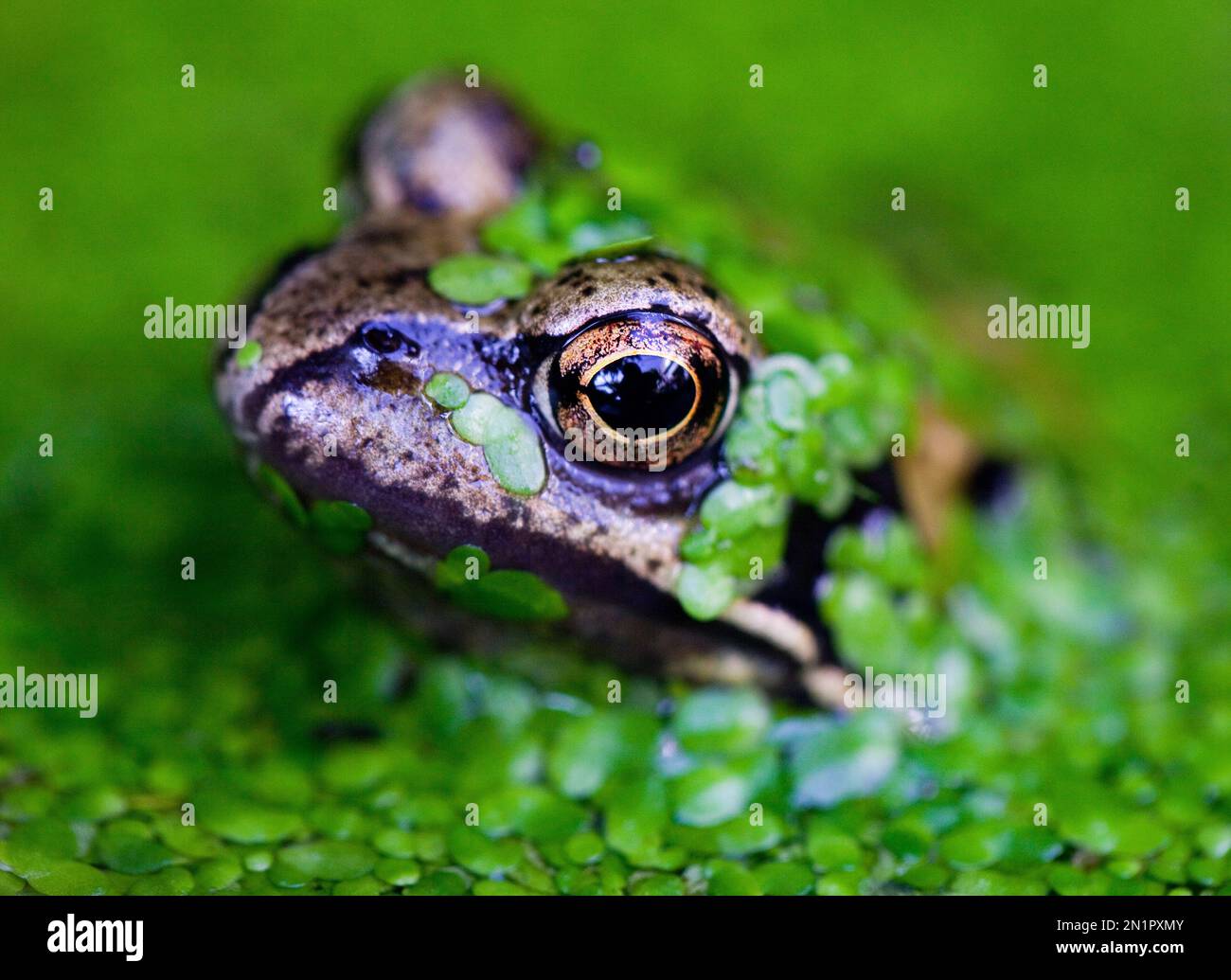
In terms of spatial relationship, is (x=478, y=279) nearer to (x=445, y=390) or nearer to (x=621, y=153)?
(x=445, y=390)

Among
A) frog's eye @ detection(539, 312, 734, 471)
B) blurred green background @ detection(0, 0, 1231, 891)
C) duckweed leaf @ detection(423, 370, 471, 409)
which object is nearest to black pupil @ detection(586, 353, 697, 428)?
frog's eye @ detection(539, 312, 734, 471)

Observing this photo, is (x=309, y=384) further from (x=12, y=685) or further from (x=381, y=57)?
(x=381, y=57)

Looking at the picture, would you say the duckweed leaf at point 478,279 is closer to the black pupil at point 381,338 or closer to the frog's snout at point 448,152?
the black pupil at point 381,338

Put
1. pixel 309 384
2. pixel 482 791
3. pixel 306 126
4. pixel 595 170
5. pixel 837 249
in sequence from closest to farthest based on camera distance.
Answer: pixel 309 384, pixel 482 791, pixel 595 170, pixel 837 249, pixel 306 126

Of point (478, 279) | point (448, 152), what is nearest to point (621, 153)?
point (448, 152)

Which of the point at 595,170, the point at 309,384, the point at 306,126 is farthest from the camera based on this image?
the point at 306,126

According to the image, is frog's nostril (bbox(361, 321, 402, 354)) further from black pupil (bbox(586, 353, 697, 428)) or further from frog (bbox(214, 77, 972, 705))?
black pupil (bbox(586, 353, 697, 428))
